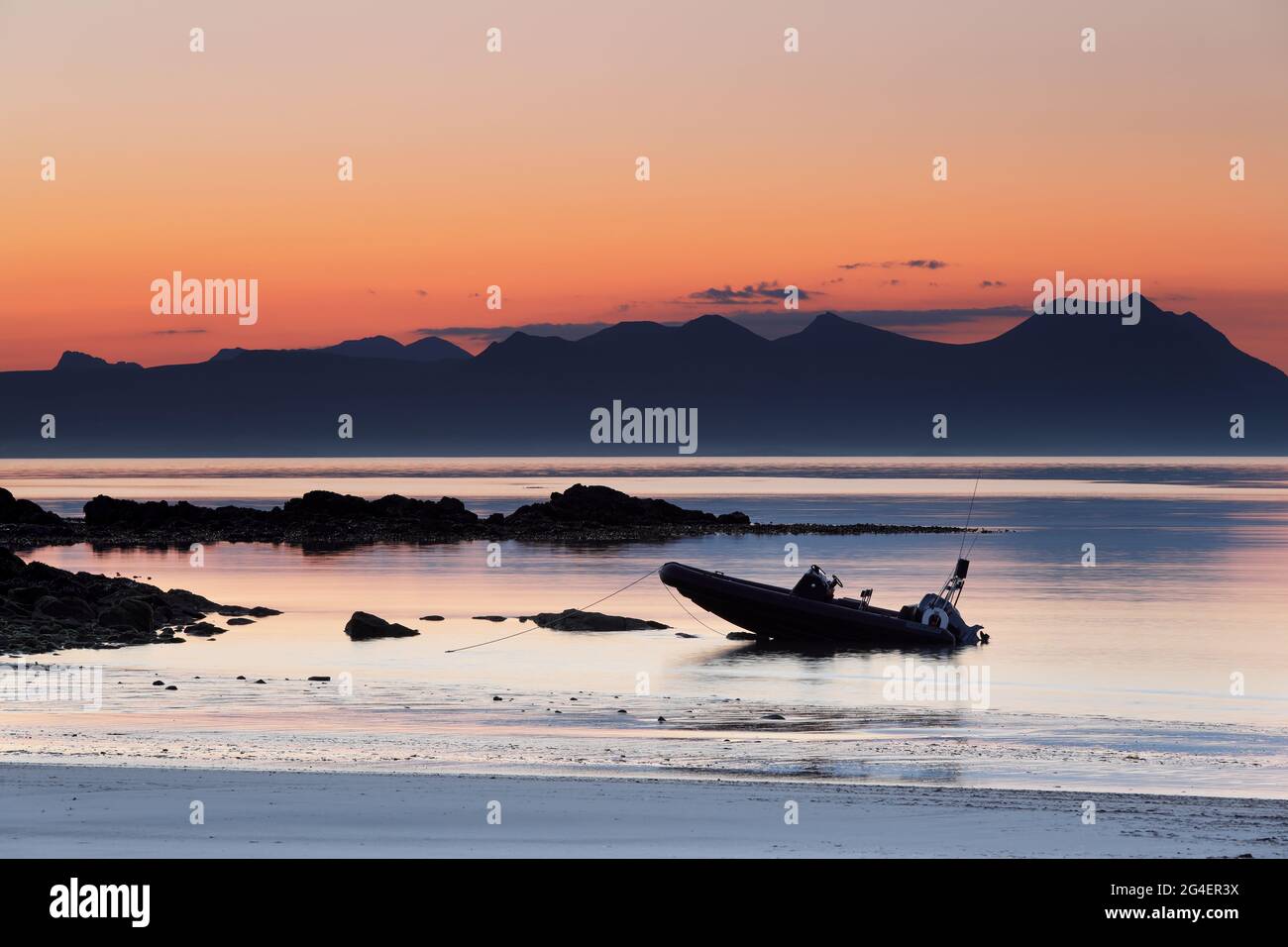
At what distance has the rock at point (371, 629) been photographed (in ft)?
103

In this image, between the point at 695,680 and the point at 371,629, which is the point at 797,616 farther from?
the point at 371,629

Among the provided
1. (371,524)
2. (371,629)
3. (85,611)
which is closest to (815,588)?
(371,629)

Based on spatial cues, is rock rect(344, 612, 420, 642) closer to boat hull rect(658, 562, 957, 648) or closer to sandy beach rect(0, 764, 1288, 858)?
boat hull rect(658, 562, 957, 648)

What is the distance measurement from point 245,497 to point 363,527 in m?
52.1

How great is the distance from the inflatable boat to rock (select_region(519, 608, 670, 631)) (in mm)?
1879

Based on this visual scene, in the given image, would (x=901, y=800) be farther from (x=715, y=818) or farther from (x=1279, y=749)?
(x=1279, y=749)

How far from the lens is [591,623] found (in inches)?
1334

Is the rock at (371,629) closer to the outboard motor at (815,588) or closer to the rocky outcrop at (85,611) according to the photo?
the rocky outcrop at (85,611)

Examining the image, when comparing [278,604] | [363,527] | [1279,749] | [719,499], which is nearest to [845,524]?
[363,527]

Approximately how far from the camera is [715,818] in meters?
13.2

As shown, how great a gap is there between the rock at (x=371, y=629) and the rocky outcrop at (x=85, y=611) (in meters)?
2.89

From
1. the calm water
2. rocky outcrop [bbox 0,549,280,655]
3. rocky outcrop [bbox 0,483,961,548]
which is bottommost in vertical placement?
the calm water

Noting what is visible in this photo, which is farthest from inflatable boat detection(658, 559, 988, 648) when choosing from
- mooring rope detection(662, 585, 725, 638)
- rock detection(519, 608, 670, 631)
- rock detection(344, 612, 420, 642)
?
rock detection(344, 612, 420, 642)

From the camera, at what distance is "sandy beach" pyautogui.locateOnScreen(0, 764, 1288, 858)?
11914 millimetres
